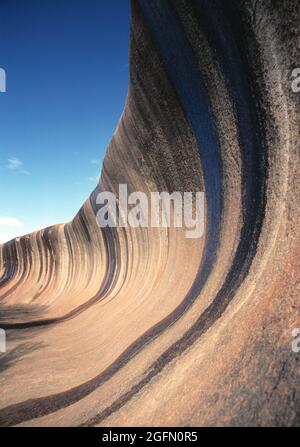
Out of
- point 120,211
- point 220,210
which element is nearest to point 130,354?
point 220,210

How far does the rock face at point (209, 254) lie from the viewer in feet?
3.79

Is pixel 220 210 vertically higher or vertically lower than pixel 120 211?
lower

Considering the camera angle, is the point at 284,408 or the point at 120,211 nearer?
the point at 284,408

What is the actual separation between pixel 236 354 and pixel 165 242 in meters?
3.10

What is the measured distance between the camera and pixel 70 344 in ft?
14.1

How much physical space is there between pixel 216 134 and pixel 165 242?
2.23 meters

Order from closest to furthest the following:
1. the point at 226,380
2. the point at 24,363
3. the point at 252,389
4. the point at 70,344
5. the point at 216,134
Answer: the point at 252,389 → the point at 226,380 → the point at 216,134 → the point at 24,363 → the point at 70,344

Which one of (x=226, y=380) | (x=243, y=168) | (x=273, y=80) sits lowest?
(x=226, y=380)

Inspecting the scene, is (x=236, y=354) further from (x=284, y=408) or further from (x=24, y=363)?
(x=24, y=363)

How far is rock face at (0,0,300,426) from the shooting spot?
116 cm

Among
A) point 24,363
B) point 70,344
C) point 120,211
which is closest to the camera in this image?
point 24,363

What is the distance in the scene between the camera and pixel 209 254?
234 cm

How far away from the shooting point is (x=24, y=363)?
3844mm

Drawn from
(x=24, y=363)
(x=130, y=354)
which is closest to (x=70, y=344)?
(x=24, y=363)
